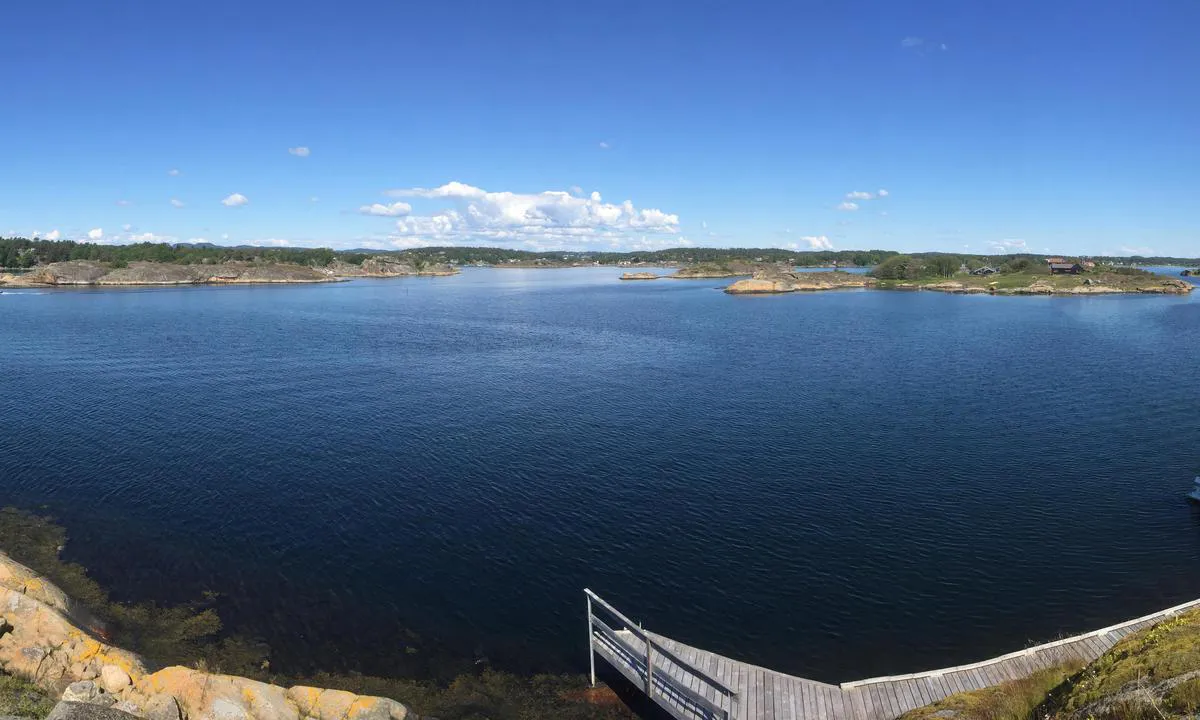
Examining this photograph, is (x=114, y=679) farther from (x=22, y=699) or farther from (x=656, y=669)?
(x=656, y=669)

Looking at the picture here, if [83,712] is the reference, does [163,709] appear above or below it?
below

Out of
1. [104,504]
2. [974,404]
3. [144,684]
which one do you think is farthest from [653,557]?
[974,404]

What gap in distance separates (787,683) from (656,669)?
4.04 m

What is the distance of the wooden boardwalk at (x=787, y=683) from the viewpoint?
18750 millimetres

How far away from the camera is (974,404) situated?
178 ft

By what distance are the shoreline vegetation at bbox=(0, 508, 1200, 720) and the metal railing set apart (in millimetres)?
1232

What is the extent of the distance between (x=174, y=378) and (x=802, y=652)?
64919 mm

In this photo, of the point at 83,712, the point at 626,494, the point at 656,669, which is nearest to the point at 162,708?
the point at 83,712

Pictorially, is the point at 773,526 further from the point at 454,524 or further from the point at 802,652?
the point at 454,524

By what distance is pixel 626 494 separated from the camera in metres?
36.1

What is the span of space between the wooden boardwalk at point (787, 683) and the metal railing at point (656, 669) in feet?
0.10

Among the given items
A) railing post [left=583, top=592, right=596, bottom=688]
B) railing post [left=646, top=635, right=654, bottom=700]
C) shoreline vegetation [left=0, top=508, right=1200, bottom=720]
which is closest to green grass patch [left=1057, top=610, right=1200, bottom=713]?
shoreline vegetation [left=0, top=508, right=1200, bottom=720]

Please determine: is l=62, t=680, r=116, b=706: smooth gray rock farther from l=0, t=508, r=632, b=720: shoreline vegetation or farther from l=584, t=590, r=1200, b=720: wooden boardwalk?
l=584, t=590, r=1200, b=720: wooden boardwalk

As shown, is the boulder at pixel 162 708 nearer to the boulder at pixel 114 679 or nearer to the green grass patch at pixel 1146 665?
the boulder at pixel 114 679
